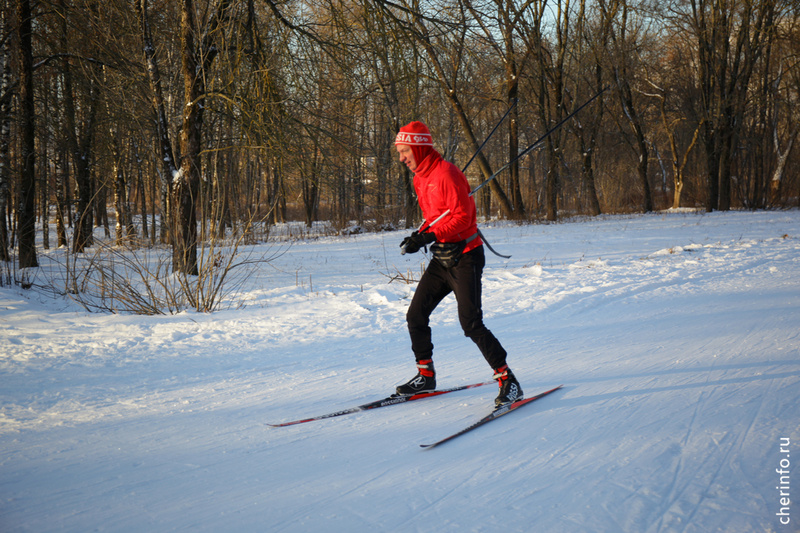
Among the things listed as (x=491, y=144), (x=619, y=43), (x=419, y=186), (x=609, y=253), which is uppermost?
(x=619, y=43)

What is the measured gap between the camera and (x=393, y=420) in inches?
137

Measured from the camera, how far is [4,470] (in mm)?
2764

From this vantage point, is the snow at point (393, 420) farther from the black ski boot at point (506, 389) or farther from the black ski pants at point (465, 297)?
the black ski pants at point (465, 297)

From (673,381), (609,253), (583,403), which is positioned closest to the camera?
(583,403)

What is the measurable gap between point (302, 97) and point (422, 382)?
6.67m

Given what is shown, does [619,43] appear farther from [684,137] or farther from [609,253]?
[609,253]

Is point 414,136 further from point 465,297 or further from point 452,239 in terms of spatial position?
point 465,297

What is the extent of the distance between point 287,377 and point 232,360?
86 centimetres

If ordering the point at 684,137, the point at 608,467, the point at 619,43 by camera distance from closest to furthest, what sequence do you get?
1. the point at 608,467
2. the point at 619,43
3. the point at 684,137

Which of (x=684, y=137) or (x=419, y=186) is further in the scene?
(x=684, y=137)

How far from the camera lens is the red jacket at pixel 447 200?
356 centimetres

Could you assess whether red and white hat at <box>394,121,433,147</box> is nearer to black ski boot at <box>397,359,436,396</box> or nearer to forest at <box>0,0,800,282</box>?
forest at <box>0,0,800,282</box>

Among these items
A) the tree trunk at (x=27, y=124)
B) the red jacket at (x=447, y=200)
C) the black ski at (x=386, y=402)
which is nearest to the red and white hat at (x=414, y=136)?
the red jacket at (x=447, y=200)

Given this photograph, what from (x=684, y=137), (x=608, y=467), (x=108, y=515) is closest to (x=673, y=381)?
(x=608, y=467)
